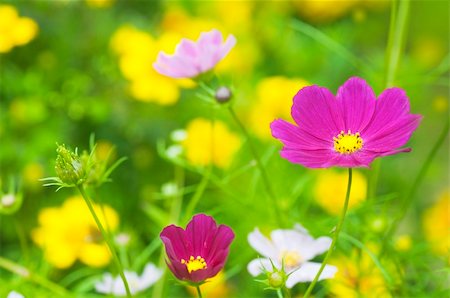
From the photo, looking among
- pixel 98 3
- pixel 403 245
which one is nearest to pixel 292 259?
pixel 403 245

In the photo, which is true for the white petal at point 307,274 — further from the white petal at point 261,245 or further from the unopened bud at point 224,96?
the unopened bud at point 224,96

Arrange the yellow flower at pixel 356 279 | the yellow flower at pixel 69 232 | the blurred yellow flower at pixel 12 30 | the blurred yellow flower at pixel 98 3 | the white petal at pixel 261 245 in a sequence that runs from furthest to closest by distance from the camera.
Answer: the blurred yellow flower at pixel 98 3
the blurred yellow flower at pixel 12 30
the yellow flower at pixel 69 232
the yellow flower at pixel 356 279
the white petal at pixel 261 245

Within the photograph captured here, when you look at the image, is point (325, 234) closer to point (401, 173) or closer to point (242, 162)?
point (242, 162)

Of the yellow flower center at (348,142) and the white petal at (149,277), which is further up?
the yellow flower center at (348,142)

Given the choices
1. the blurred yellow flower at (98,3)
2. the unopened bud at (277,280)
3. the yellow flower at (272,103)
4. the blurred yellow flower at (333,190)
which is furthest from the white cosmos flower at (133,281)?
the blurred yellow flower at (98,3)

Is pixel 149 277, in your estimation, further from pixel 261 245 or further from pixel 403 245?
pixel 403 245
